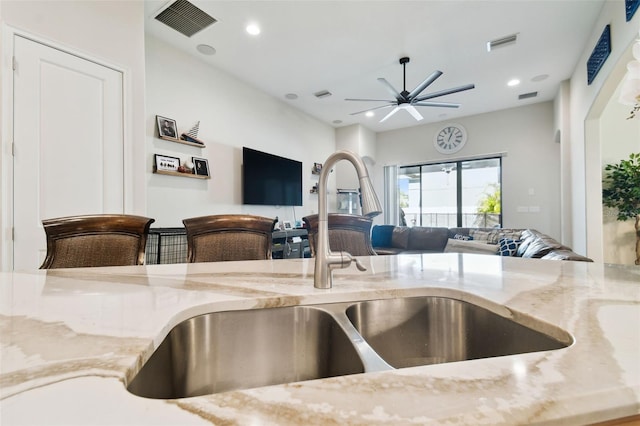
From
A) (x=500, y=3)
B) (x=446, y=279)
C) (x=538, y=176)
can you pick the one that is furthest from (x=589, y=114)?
(x=446, y=279)

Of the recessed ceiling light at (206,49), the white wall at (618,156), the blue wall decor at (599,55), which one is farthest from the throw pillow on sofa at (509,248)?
the recessed ceiling light at (206,49)

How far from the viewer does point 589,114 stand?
3.24 m

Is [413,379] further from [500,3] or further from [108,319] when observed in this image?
[500,3]

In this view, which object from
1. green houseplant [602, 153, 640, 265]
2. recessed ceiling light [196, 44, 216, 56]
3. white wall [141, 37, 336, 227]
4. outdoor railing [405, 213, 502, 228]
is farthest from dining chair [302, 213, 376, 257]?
outdoor railing [405, 213, 502, 228]

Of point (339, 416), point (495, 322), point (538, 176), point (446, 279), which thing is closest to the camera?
point (339, 416)

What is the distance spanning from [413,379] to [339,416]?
124 mm

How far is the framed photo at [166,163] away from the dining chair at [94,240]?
74.2 inches

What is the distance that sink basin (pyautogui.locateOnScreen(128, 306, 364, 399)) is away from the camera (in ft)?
2.05

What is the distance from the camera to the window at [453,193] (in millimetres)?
5703

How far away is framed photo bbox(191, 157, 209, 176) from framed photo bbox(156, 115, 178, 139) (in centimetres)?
36

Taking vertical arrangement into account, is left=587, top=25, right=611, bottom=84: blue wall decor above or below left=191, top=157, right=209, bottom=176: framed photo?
above

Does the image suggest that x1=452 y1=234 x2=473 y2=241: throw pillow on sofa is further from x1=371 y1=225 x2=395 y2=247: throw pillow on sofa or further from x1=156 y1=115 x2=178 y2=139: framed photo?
x1=156 y1=115 x2=178 y2=139: framed photo

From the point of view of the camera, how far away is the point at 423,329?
821 millimetres

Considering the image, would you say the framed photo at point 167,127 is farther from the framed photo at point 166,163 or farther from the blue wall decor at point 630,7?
the blue wall decor at point 630,7
